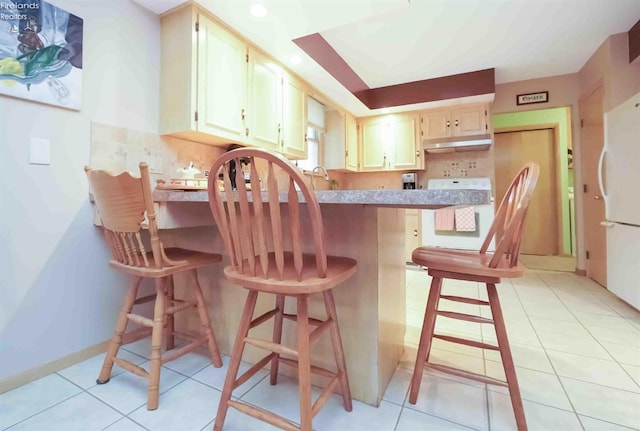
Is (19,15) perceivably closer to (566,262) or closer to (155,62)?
(155,62)

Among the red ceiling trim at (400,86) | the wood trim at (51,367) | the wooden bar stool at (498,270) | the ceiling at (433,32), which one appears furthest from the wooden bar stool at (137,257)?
the red ceiling trim at (400,86)

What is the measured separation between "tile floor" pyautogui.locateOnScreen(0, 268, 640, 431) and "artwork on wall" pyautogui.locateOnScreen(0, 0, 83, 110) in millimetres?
1363

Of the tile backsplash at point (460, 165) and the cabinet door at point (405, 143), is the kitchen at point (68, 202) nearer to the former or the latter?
the cabinet door at point (405, 143)

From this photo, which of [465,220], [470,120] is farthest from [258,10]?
[465,220]

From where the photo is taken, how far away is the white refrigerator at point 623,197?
2006mm

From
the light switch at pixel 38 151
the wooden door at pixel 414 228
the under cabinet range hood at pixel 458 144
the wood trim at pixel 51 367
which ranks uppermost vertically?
the under cabinet range hood at pixel 458 144

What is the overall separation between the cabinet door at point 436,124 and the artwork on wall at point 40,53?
11.7ft

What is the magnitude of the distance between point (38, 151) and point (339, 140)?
10.2 feet

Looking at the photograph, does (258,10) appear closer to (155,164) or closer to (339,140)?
(155,164)

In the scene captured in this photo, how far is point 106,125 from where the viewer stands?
1662 mm

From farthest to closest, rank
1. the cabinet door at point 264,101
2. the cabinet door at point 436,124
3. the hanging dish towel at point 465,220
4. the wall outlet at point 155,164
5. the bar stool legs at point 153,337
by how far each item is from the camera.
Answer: the cabinet door at point 436,124, the hanging dish towel at point 465,220, the cabinet door at point 264,101, the wall outlet at point 155,164, the bar stool legs at point 153,337

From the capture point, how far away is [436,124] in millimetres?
3811

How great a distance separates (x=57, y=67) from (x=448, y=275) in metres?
2.08

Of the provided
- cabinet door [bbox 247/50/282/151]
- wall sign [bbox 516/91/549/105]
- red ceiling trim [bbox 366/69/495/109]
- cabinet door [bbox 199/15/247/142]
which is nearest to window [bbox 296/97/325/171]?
red ceiling trim [bbox 366/69/495/109]
